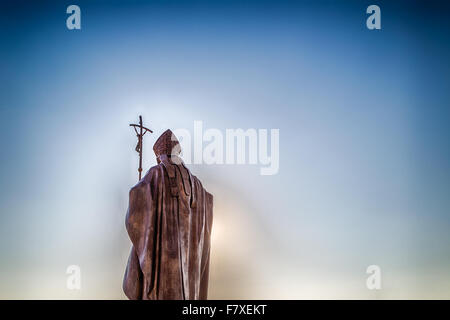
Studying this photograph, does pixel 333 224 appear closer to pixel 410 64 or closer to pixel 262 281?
pixel 262 281

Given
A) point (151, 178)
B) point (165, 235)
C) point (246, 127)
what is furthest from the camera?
point (246, 127)

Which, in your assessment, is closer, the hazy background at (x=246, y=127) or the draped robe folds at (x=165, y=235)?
the draped robe folds at (x=165, y=235)

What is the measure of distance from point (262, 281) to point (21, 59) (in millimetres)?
2290


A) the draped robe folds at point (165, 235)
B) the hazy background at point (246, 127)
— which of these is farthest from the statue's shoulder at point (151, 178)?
the hazy background at point (246, 127)

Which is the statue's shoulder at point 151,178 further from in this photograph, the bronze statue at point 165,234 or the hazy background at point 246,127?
the hazy background at point 246,127

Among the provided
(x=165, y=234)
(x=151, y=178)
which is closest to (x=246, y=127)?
(x=151, y=178)

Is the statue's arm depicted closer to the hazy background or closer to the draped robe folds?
the draped robe folds

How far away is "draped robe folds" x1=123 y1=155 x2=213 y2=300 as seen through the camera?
269 cm

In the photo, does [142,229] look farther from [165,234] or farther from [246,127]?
[246,127]

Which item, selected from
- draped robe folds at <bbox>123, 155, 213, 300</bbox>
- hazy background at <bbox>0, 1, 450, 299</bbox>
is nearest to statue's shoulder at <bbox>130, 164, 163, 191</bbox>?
draped robe folds at <bbox>123, 155, 213, 300</bbox>

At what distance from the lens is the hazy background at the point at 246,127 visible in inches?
131

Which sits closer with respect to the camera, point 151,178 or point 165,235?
point 165,235

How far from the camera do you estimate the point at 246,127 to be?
349 cm
